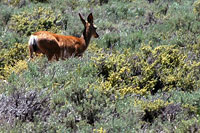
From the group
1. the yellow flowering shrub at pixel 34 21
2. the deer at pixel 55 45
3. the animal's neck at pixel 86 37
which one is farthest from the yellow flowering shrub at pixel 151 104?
the yellow flowering shrub at pixel 34 21

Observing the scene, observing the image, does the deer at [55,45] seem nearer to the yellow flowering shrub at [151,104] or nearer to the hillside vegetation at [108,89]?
the hillside vegetation at [108,89]

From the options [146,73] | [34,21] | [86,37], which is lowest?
[34,21]

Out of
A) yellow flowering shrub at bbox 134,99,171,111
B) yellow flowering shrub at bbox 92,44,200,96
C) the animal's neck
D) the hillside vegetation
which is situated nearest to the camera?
the hillside vegetation

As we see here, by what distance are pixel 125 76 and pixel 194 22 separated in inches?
250

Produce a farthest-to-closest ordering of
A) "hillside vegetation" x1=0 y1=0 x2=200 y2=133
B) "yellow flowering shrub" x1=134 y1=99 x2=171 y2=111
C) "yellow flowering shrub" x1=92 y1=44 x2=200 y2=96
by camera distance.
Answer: "yellow flowering shrub" x1=92 y1=44 x2=200 y2=96 → "yellow flowering shrub" x1=134 y1=99 x2=171 y2=111 → "hillside vegetation" x1=0 y1=0 x2=200 y2=133

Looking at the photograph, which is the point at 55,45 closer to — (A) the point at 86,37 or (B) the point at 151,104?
(A) the point at 86,37

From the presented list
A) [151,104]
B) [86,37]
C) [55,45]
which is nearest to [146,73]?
[151,104]

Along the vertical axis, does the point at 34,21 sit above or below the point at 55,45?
below

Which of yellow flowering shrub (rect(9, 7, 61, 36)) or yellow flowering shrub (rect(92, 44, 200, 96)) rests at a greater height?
yellow flowering shrub (rect(92, 44, 200, 96))

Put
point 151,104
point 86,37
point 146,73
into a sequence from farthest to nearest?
point 86,37 → point 146,73 → point 151,104

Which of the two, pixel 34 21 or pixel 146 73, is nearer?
pixel 146 73

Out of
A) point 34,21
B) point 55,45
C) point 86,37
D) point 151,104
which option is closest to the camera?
point 151,104

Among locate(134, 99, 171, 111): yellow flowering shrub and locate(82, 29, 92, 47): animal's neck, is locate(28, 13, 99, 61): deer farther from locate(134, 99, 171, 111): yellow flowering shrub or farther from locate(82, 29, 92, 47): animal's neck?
locate(134, 99, 171, 111): yellow flowering shrub

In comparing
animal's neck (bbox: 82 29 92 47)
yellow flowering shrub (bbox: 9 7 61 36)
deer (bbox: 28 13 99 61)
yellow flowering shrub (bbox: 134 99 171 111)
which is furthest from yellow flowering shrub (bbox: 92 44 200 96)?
yellow flowering shrub (bbox: 9 7 61 36)
